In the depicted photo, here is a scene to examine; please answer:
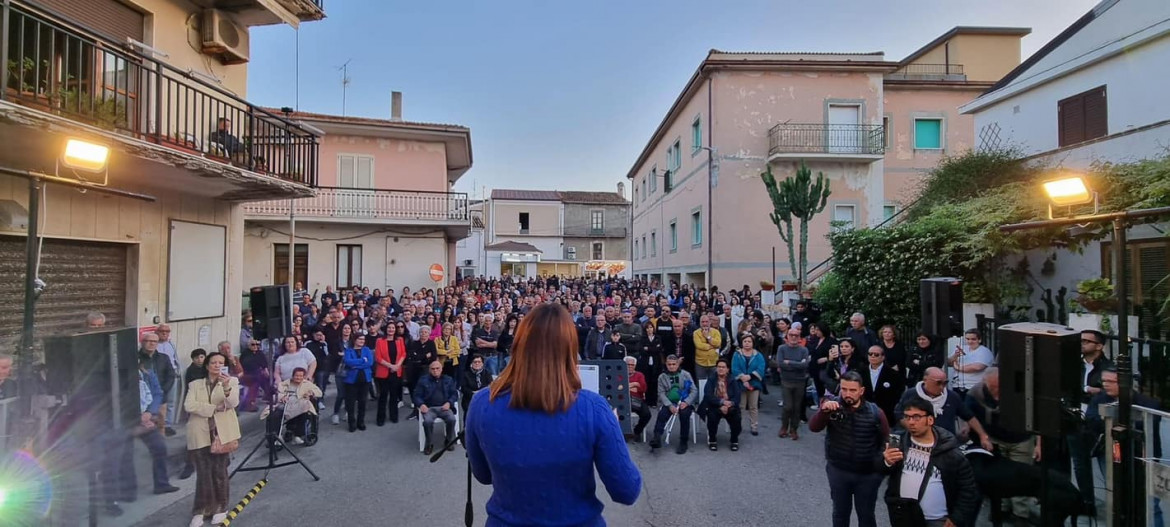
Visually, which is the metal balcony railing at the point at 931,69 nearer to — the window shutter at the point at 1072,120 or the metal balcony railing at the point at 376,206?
the window shutter at the point at 1072,120

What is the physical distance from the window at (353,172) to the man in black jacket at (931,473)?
18477 mm

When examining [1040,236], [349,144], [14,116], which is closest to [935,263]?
[1040,236]

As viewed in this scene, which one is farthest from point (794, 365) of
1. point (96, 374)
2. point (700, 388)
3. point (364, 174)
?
point (364, 174)

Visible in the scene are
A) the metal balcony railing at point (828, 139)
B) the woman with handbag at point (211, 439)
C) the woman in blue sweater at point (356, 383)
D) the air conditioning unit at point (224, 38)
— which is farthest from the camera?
the metal balcony railing at point (828, 139)

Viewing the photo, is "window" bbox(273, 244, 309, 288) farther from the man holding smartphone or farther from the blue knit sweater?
the blue knit sweater

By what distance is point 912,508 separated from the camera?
4004 millimetres

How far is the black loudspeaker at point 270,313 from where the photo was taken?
7.38m

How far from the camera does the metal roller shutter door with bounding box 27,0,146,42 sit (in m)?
7.18

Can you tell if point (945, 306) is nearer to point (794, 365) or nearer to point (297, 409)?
point (794, 365)

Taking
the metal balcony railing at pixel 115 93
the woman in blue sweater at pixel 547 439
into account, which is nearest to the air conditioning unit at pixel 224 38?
the metal balcony railing at pixel 115 93

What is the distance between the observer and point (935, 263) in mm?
9844

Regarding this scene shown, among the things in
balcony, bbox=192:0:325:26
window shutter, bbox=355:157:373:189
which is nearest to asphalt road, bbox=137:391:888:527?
balcony, bbox=192:0:325:26

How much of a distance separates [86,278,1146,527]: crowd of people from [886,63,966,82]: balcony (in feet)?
51.1

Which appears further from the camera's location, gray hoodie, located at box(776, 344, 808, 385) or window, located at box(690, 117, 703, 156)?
window, located at box(690, 117, 703, 156)
